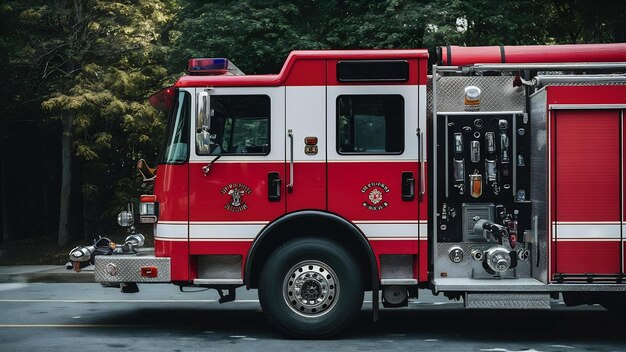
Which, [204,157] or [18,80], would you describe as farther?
[18,80]

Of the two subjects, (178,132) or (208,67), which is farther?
(208,67)

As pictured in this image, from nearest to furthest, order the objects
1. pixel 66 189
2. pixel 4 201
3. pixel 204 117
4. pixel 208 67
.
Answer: pixel 204 117 < pixel 208 67 < pixel 66 189 < pixel 4 201

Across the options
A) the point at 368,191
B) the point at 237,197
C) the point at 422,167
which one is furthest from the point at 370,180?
the point at 237,197

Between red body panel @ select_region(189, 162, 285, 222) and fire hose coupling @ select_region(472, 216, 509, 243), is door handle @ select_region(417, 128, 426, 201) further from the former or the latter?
red body panel @ select_region(189, 162, 285, 222)

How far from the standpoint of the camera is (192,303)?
12531 mm

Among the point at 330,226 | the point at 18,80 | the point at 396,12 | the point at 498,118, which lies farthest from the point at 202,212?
the point at 18,80

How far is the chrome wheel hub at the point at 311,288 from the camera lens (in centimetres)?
899

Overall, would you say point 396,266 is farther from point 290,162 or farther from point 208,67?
point 208,67

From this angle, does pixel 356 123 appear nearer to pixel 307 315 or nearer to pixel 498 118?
pixel 498 118

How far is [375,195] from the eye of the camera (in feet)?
29.8

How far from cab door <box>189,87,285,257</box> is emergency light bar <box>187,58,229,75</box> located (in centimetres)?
28

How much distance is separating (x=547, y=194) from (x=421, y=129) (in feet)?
4.61

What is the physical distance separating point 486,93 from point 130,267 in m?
4.10

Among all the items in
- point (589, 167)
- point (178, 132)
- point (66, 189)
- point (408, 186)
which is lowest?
point (66, 189)
